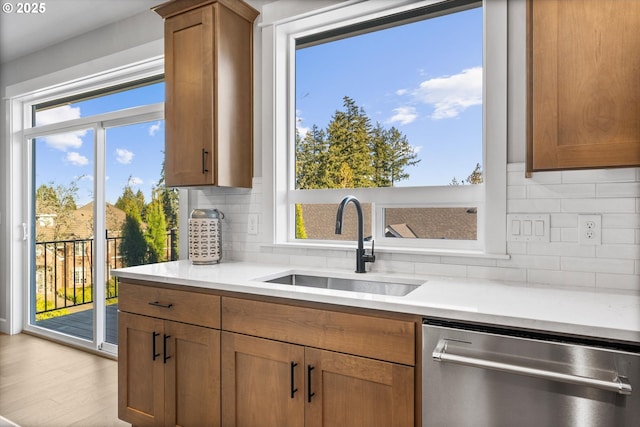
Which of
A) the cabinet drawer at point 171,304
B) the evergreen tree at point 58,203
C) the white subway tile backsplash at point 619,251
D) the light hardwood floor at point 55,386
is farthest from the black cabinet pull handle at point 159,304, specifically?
the evergreen tree at point 58,203

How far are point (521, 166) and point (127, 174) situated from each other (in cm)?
288

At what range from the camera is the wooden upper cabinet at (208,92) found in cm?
228

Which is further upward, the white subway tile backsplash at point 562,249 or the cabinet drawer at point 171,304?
the white subway tile backsplash at point 562,249

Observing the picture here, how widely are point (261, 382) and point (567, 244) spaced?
4.55 ft

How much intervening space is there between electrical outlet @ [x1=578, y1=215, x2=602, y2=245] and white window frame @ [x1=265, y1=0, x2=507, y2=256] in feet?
0.95

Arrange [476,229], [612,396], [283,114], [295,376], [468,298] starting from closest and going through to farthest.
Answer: [612,396]
[468,298]
[295,376]
[476,229]
[283,114]

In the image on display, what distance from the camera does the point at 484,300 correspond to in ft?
4.70

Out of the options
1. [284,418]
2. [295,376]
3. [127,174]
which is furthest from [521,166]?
[127,174]

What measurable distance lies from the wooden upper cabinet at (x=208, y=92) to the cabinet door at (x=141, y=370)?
2.65ft

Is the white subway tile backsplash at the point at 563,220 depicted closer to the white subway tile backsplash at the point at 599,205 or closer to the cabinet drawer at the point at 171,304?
the white subway tile backsplash at the point at 599,205

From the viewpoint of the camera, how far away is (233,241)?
2627mm

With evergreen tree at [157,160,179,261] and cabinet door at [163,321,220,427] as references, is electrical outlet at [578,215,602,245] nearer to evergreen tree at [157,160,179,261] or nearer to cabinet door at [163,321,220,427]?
cabinet door at [163,321,220,427]

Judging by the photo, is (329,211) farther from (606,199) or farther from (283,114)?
(606,199)

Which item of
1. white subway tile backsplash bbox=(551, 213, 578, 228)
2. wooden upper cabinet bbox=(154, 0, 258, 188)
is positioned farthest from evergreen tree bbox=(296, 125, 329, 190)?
white subway tile backsplash bbox=(551, 213, 578, 228)
